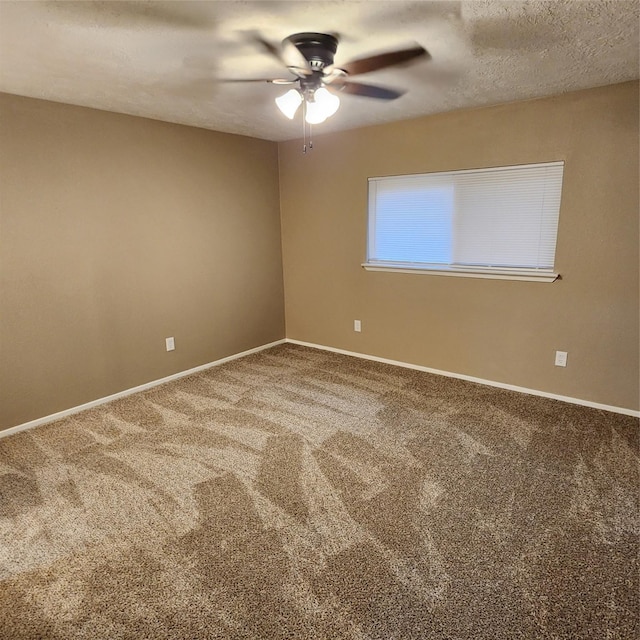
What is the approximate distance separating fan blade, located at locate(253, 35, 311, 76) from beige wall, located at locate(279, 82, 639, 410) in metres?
1.72

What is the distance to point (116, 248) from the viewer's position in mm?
3289

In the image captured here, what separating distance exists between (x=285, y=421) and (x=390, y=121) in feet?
8.71

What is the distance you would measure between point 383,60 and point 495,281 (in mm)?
1963

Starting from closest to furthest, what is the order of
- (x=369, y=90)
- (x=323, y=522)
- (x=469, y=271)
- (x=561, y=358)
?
(x=323, y=522), (x=369, y=90), (x=561, y=358), (x=469, y=271)

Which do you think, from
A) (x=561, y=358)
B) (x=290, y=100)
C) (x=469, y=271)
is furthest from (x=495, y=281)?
(x=290, y=100)

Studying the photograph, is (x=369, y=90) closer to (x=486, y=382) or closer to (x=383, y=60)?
(x=383, y=60)

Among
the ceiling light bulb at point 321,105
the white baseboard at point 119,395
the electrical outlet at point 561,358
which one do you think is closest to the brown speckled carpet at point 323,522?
the white baseboard at point 119,395

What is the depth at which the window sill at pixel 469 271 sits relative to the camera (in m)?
3.17

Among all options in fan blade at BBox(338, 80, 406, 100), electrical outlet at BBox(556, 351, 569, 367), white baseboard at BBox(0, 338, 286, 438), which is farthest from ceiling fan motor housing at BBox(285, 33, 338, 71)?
white baseboard at BBox(0, 338, 286, 438)

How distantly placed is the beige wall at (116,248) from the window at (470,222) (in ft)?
4.49

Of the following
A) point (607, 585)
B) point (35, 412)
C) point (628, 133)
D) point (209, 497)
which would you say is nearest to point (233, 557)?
point (209, 497)

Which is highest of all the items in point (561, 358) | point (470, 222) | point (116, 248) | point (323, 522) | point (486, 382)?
point (470, 222)

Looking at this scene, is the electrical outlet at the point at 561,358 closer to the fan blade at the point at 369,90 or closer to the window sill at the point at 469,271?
the window sill at the point at 469,271

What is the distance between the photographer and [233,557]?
5.98 feet
